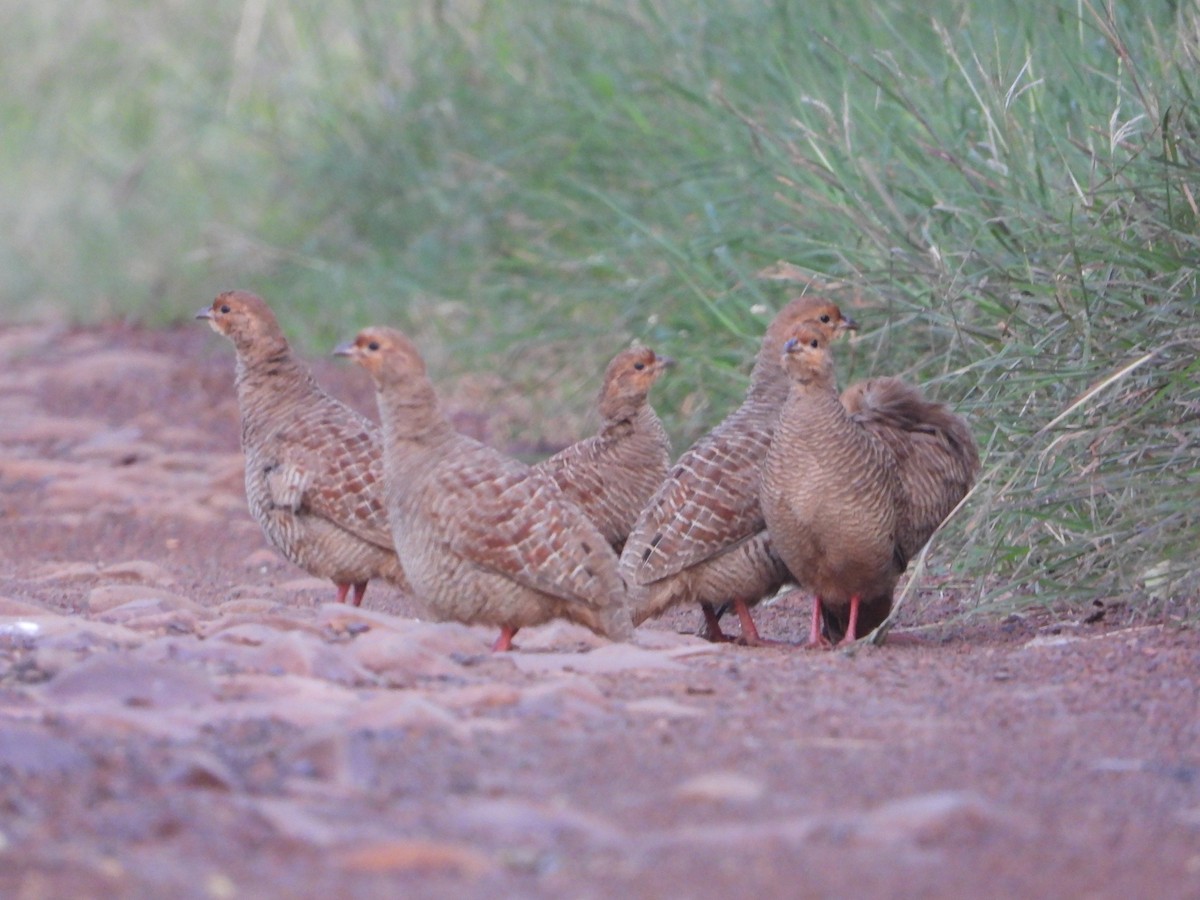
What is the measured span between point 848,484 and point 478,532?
3.98 feet

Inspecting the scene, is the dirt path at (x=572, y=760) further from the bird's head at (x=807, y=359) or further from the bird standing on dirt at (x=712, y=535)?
the bird's head at (x=807, y=359)

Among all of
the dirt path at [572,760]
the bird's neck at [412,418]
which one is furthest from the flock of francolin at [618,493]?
the dirt path at [572,760]

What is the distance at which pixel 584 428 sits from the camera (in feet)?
28.3

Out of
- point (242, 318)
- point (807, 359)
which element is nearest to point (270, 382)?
point (242, 318)

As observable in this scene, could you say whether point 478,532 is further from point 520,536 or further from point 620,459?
point 620,459

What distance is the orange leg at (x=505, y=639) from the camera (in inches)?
199

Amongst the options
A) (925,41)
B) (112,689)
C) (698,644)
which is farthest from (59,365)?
(112,689)

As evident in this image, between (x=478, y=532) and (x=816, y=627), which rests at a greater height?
(x=478, y=532)

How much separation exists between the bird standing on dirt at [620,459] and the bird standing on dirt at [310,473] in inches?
24.7

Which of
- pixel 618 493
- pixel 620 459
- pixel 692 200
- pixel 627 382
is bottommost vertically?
pixel 618 493

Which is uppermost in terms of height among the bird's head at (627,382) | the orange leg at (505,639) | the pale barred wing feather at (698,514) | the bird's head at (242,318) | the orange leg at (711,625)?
the bird's head at (242,318)

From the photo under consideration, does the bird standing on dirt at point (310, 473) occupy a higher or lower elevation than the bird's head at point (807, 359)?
lower

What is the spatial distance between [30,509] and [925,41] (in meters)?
4.83

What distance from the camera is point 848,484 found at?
18.1ft
